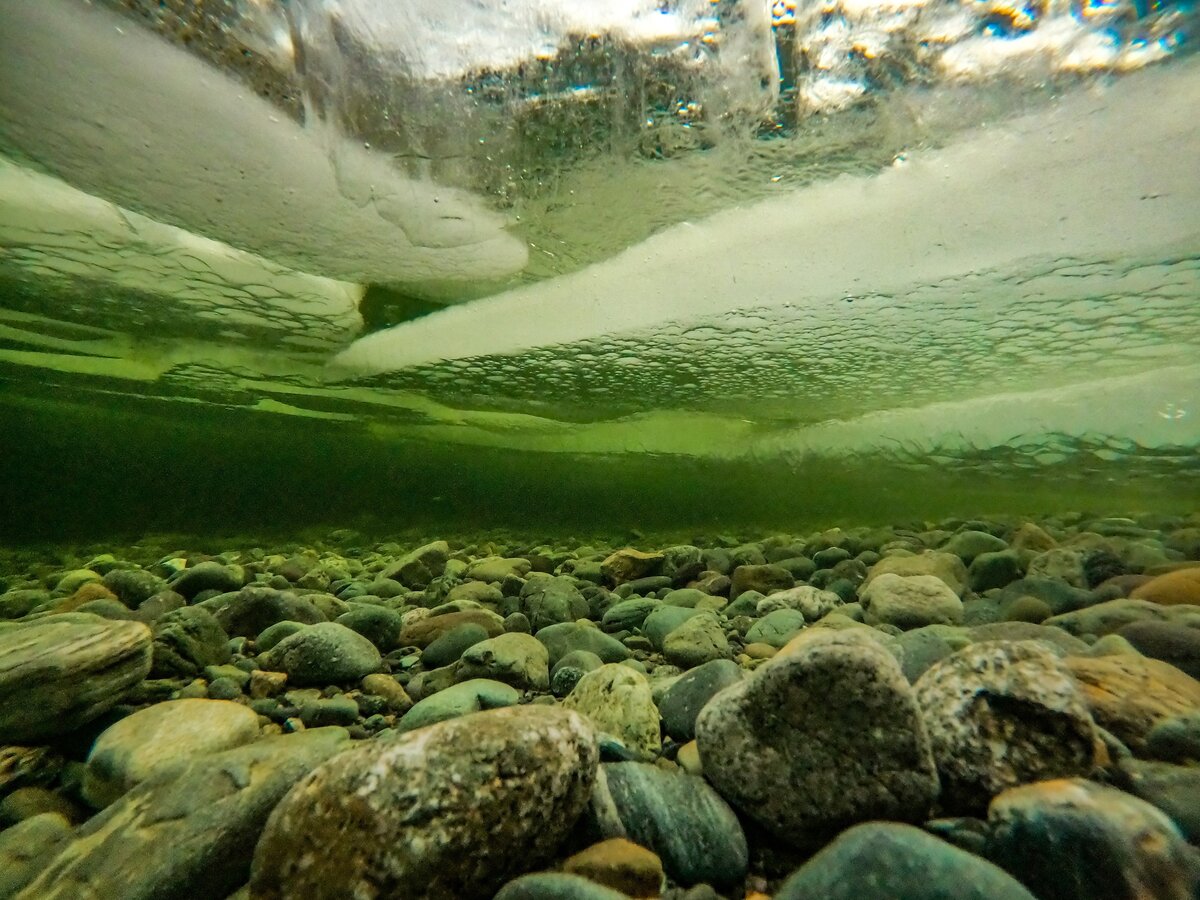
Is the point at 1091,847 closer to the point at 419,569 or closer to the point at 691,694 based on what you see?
the point at 691,694

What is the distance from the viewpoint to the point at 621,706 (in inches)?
82.9

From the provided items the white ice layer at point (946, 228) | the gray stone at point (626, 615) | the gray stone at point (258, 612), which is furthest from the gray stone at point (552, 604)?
the white ice layer at point (946, 228)

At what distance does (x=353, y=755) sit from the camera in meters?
1.45

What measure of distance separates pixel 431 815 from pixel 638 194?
3.87 meters

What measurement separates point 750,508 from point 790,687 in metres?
11.5

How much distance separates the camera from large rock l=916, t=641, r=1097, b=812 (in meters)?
1.51

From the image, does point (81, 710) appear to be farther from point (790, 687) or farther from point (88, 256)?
point (88, 256)

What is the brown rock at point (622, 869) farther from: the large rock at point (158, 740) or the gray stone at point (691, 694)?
the large rock at point (158, 740)

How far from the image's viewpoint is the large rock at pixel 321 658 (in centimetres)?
259

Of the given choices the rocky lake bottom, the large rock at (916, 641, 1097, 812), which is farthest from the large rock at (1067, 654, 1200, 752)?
the large rock at (916, 641, 1097, 812)

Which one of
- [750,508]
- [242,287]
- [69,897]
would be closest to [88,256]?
[242,287]

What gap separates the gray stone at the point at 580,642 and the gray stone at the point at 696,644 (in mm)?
261

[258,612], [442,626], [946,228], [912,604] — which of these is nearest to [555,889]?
[442,626]

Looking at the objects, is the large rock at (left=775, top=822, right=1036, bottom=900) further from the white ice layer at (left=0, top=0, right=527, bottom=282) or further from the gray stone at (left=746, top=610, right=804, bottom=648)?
the white ice layer at (left=0, top=0, right=527, bottom=282)
